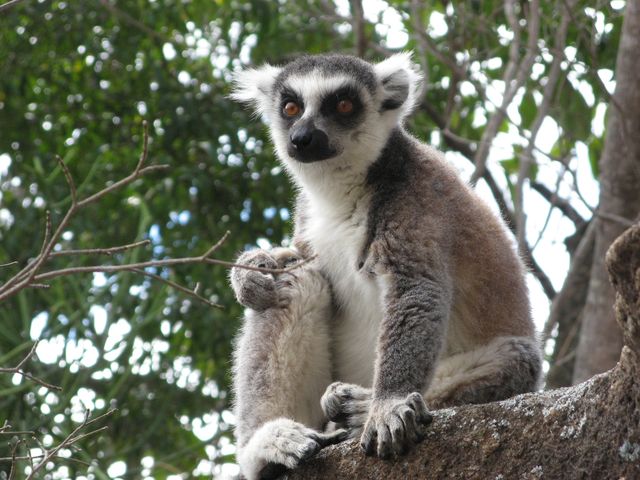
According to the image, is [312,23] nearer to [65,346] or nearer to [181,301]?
[181,301]

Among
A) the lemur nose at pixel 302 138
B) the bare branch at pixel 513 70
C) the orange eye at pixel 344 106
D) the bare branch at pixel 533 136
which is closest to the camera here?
the lemur nose at pixel 302 138

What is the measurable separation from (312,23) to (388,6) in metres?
1.36

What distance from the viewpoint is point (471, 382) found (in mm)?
4418

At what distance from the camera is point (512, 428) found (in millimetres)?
3422

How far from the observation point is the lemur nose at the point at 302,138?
5230 mm

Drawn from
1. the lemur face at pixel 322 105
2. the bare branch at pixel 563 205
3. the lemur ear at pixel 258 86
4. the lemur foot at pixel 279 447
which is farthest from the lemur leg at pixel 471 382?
the bare branch at pixel 563 205

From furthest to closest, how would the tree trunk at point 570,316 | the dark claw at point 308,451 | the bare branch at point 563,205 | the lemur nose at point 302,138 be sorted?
the bare branch at point 563,205 < the tree trunk at point 570,316 < the lemur nose at point 302,138 < the dark claw at point 308,451

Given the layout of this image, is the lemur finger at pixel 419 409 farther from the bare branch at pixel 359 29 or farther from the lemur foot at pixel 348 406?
the bare branch at pixel 359 29

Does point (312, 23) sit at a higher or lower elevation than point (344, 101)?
higher

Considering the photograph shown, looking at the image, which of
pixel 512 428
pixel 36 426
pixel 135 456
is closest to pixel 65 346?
pixel 36 426

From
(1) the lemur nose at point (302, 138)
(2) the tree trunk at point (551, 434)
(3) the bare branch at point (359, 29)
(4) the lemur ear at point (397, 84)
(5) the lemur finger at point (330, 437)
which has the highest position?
(3) the bare branch at point (359, 29)

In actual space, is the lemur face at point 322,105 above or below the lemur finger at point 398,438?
above

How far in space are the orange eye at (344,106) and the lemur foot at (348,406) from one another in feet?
5.95

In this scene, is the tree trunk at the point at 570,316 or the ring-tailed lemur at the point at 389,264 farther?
the tree trunk at the point at 570,316
